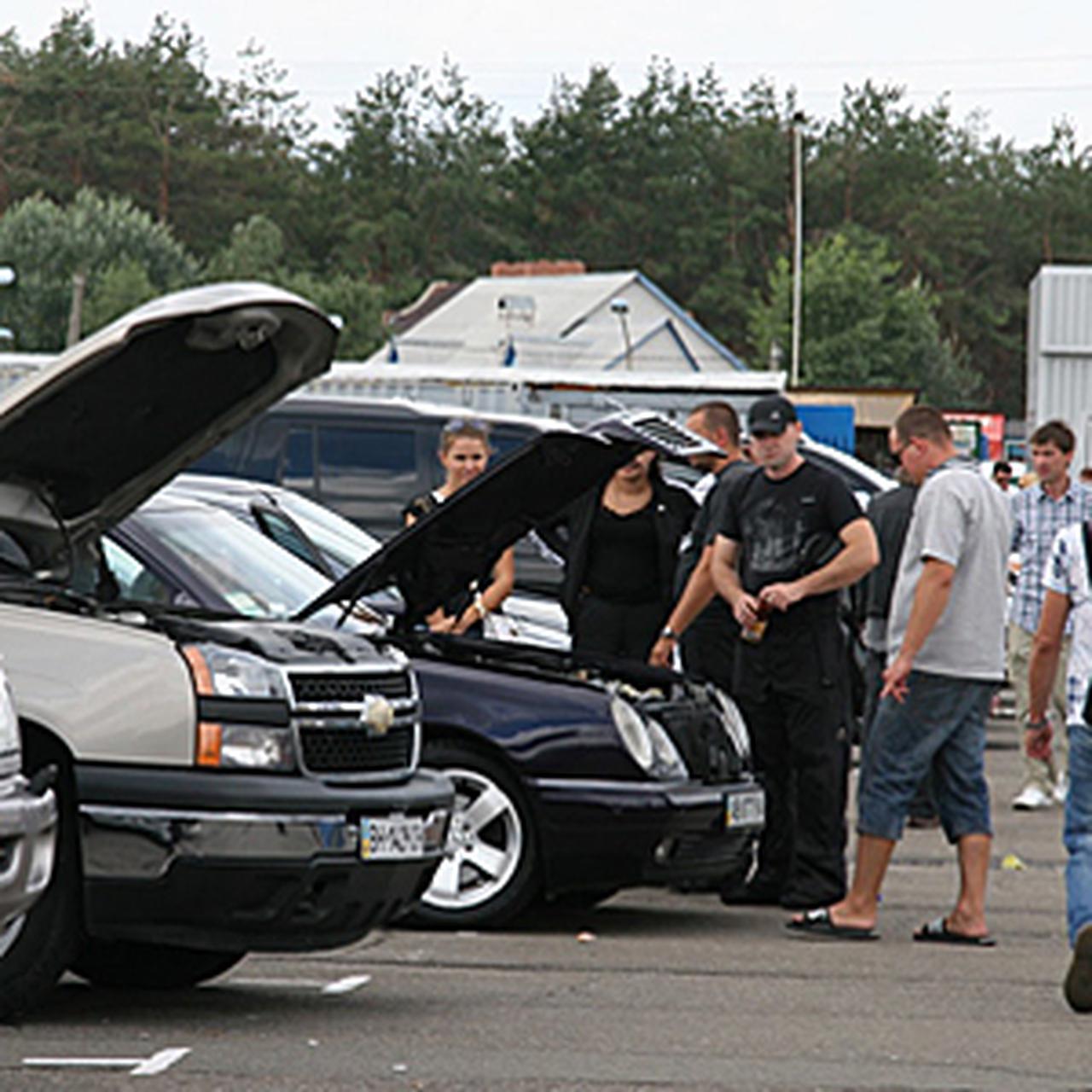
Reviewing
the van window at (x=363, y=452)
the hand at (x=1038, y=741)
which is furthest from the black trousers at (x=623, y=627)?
the van window at (x=363, y=452)

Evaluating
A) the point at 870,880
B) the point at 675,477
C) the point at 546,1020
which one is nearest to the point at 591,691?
the point at 870,880

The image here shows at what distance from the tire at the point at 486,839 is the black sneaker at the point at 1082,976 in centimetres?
229

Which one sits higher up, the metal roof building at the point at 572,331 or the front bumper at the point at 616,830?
the metal roof building at the point at 572,331

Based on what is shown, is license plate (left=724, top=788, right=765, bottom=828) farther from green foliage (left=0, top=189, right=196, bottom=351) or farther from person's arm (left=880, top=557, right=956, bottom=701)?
green foliage (left=0, top=189, right=196, bottom=351)

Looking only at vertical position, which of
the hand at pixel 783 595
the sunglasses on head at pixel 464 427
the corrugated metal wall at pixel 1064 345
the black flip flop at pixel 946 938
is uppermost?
the corrugated metal wall at pixel 1064 345

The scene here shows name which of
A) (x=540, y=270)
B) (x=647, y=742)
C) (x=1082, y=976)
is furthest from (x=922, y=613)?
(x=540, y=270)

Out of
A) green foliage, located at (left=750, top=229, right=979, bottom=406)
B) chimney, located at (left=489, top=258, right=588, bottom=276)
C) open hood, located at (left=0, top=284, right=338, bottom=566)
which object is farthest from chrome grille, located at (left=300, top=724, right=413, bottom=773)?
chimney, located at (left=489, top=258, right=588, bottom=276)

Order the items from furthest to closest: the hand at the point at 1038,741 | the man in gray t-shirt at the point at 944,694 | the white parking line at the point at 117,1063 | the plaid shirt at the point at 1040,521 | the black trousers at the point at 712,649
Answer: the plaid shirt at the point at 1040,521, the black trousers at the point at 712,649, the man in gray t-shirt at the point at 944,694, the hand at the point at 1038,741, the white parking line at the point at 117,1063

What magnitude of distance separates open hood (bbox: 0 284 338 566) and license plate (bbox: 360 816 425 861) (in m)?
1.49

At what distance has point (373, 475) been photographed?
2066 centimetres

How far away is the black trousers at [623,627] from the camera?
11.5m

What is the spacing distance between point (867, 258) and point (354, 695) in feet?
317

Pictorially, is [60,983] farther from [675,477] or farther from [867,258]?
[867,258]

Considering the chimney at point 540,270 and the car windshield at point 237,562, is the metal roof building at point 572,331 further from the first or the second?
the car windshield at point 237,562
